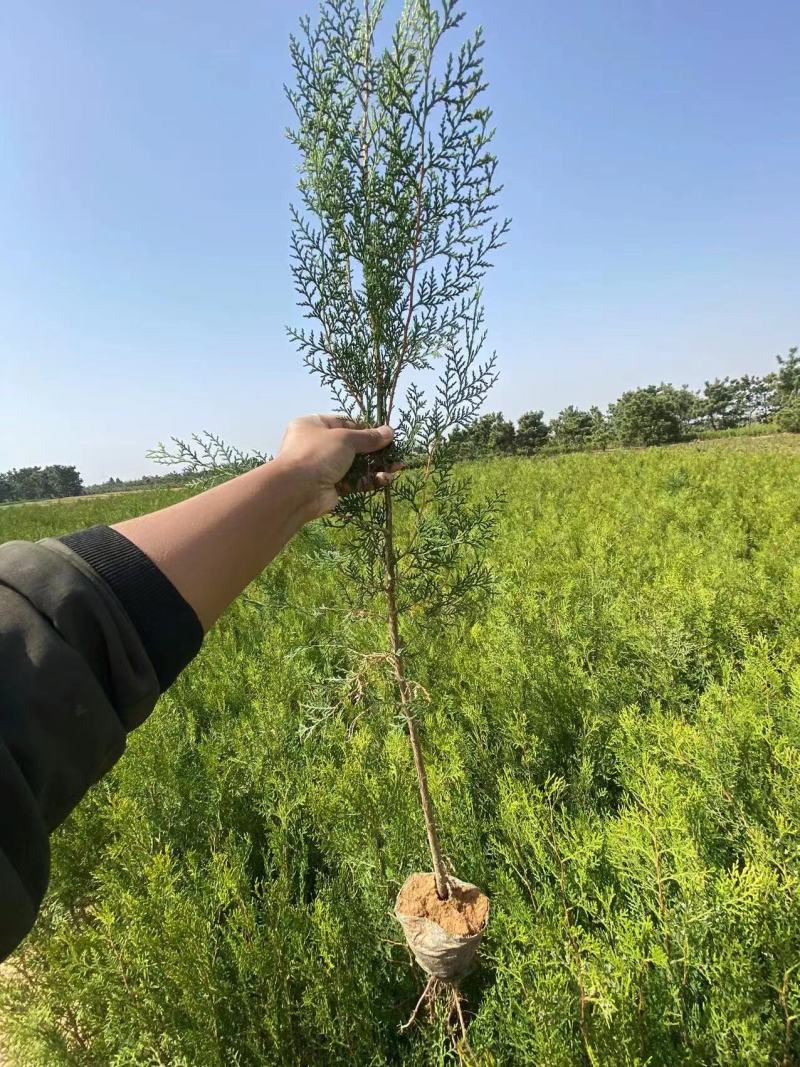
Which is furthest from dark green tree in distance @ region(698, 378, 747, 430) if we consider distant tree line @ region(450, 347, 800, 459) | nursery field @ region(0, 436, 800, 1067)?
nursery field @ region(0, 436, 800, 1067)

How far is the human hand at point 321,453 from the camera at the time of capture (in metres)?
1.60

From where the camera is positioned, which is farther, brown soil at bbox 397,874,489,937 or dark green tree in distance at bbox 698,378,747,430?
dark green tree in distance at bbox 698,378,747,430

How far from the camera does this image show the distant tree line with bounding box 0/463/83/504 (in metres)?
89.6

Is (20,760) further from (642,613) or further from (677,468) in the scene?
(677,468)

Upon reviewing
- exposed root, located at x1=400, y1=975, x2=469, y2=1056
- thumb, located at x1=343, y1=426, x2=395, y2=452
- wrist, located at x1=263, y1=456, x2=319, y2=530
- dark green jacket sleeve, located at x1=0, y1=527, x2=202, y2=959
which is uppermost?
thumb, located at x1=343, y1=426, x2=395, y2=452

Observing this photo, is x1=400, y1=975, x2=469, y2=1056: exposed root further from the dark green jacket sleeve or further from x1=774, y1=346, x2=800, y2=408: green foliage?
x1=774, y1=346, x2=800, y2=408: green foliage

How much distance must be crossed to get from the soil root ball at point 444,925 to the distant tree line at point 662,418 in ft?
75.4

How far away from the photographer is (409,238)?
2.04 meters

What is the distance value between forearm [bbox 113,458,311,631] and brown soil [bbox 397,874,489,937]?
1.69 m

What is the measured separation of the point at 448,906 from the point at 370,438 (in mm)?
1881

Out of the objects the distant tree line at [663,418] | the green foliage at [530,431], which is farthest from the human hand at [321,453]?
the green foliage at [530,431]

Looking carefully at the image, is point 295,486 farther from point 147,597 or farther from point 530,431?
point 530,431

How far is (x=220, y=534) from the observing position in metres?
1.27

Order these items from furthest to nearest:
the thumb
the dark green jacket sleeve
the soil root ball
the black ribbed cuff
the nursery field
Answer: the soil root ball, the nursery field, the thumb, the black ribbed cuff, the dark green jacket sleeve
